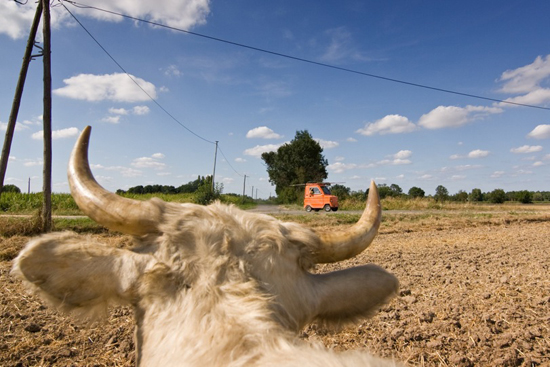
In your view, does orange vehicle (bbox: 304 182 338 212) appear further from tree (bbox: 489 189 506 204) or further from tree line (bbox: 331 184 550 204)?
tree (bbox: 489 189 506 204)

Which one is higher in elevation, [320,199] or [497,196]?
[497,196]

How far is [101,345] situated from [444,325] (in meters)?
3.07

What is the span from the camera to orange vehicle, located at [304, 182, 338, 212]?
26.1 metres

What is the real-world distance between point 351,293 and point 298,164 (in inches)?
1984

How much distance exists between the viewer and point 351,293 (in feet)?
6.04

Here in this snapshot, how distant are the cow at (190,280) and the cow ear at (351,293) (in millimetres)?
20

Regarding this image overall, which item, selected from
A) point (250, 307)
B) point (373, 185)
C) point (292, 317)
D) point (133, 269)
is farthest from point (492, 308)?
point (133, 269)

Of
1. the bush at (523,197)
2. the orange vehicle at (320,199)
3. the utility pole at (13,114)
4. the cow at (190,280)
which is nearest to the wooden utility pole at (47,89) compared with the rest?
the utility pole at (13,114)

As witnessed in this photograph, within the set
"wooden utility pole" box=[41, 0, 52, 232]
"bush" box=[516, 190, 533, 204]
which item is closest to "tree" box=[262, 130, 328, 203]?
"bush" box=[516, 190, 533, 204]

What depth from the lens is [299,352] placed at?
1103mm

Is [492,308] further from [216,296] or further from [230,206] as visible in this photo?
[216,296]

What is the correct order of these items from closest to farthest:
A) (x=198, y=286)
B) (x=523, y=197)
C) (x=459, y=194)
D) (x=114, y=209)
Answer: (x=198, y=286), (x=114, y=209), (x=459, y=194), (x=523, y=197)

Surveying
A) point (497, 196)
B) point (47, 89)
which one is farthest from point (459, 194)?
point (47, 89)

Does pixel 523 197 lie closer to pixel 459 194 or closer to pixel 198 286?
pixel 459 194
